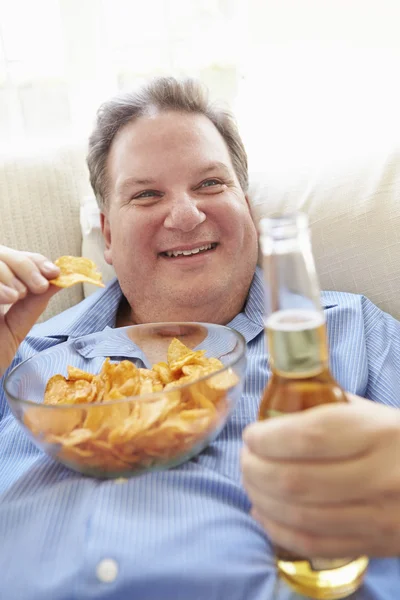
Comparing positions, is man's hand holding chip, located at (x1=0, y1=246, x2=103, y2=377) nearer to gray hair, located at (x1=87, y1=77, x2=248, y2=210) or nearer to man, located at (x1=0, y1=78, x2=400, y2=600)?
man, located at (x1=0, y1=78, x2=400, y2=600)

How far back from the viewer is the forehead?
1.41m

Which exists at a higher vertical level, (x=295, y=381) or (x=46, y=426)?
(x=295, y=381)

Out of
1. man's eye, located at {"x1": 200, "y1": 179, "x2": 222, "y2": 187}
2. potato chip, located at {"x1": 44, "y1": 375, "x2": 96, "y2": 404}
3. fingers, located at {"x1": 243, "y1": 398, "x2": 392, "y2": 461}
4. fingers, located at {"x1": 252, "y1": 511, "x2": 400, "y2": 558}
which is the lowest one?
potato chip, located at {"x1": 44, "y1": 375, "x2": 96, "y2": 404}

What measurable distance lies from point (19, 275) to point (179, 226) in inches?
19.1

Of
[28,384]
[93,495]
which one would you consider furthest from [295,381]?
[28,384]

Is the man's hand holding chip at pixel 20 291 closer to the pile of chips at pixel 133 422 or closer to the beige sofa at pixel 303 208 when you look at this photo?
the pile of chips at pixel 133 422

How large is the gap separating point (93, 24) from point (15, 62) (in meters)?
0.37

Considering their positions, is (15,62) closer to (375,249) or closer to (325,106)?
(325,106)

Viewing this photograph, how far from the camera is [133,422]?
2.48 ft

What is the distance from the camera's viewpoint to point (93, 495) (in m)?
Result: 0.82

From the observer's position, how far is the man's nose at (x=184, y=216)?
1.34 m

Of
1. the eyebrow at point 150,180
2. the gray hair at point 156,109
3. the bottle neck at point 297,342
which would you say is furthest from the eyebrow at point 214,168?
the bottle neck at point 297,342

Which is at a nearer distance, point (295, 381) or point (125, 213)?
point (295, 381)

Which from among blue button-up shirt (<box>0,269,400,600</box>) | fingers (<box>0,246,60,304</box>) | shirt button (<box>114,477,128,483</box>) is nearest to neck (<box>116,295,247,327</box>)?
blue button-up shirt (<box>0,269,400,600</box>)
